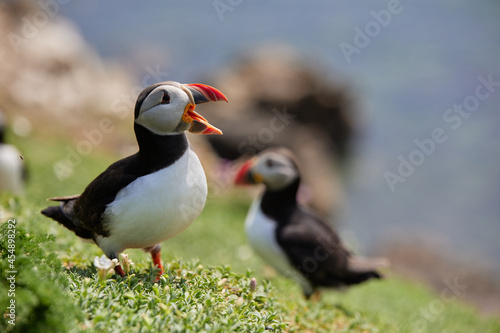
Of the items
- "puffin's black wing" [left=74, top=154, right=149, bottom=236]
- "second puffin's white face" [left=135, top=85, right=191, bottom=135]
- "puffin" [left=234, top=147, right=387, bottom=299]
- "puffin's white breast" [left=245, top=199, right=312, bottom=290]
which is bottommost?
"puffin's white breast" [left=245, top=199, right=312, bottom=290]

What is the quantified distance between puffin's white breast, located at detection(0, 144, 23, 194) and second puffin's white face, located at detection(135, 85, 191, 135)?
4.36 m

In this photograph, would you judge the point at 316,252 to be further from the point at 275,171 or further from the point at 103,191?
the point at 103,191

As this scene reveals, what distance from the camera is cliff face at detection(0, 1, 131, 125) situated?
12.6m

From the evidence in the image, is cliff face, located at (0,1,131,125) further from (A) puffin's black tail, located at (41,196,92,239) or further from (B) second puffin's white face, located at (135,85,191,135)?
(B) second puffin's white face, located at (135,85,191,135)

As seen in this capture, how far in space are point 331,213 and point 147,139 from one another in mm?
9344

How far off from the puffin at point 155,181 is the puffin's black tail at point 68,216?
0.19 meters

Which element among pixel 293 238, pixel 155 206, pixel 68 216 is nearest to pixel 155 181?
pixel 155 206

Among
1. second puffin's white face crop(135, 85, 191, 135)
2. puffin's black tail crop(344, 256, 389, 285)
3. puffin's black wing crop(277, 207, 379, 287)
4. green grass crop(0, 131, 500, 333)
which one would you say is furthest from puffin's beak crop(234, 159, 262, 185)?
second puffin's white face crop(135, 85, 191, 135)

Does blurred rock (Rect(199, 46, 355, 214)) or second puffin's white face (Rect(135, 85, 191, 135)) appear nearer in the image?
second puffin's white face (Rect(135, 85, 191, 135))

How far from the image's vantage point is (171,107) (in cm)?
336

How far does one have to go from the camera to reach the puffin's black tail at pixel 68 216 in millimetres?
3828

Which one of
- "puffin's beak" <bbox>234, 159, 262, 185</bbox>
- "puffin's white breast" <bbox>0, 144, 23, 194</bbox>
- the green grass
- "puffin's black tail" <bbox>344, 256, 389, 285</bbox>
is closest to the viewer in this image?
the green grass

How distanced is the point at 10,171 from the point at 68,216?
11.9 feet

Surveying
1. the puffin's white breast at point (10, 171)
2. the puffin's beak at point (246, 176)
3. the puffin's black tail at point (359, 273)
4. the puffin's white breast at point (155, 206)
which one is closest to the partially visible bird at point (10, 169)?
the puffin's white breast at point (10, 171)
